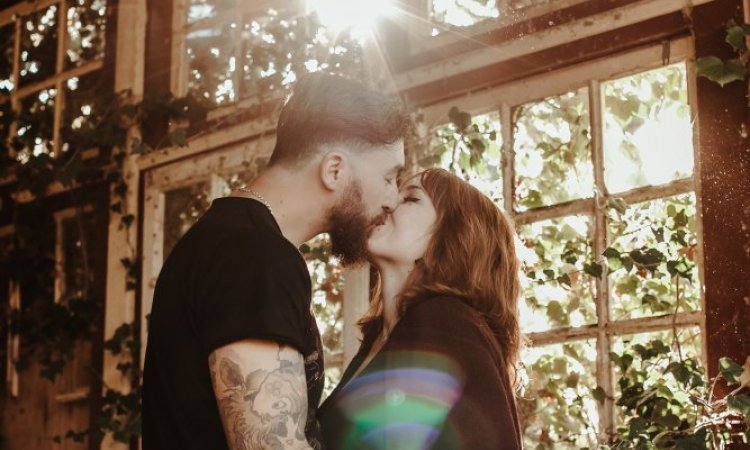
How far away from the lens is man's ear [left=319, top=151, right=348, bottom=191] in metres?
2.54

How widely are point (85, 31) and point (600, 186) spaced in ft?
10.8

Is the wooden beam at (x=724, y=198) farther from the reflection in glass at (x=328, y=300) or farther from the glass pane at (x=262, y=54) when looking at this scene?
the glass pane at (x=262, y=54)

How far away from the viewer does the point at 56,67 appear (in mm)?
6066

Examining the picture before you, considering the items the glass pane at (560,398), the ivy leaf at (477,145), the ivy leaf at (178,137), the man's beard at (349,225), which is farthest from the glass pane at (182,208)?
the man's beard at (349,225)

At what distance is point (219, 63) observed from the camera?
5.11 m

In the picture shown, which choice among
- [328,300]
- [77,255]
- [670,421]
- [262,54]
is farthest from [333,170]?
[77,255]

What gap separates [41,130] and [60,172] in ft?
2.28

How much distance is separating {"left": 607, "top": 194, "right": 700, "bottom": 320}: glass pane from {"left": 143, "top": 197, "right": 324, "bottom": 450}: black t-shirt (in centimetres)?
131

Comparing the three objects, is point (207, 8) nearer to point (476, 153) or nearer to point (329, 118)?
point (476, 153)

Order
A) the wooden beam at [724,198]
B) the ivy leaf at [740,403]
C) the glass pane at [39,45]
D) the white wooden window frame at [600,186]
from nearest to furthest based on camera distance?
the ivy leaf at [740,403] → the wooden beam at [724,198] → the white wooden window frame at [600,186] → the glass pane at [39,45]

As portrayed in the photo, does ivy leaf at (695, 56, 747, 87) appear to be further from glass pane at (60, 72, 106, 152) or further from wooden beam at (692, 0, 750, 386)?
glass pane at (60, 72, 106, 152)

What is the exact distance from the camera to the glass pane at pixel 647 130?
349 cm

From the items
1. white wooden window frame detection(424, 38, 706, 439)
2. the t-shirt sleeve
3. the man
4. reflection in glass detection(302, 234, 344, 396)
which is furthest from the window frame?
the t-shirt sleeve

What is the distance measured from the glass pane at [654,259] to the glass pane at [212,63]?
206 centimetres
